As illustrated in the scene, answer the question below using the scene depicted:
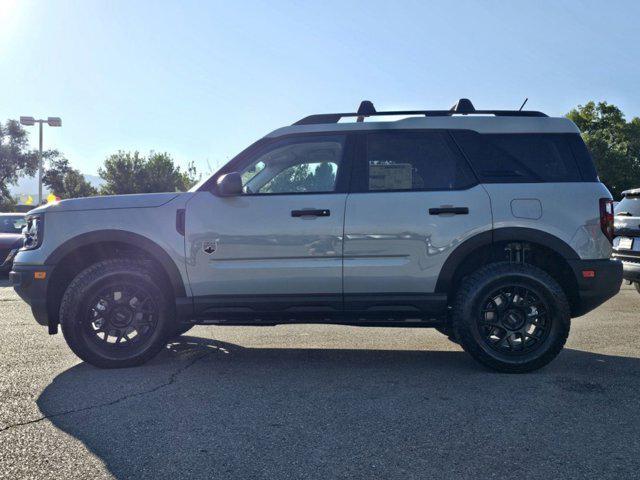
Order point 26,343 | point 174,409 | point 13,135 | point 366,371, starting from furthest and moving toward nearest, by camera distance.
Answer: point 13,135, point 26,343, point 366,371, point 174,409

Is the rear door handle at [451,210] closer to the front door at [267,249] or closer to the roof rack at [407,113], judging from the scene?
the front door at [267,249]

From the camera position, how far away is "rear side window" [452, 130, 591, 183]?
16.1 feet

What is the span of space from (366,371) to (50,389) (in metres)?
2.41

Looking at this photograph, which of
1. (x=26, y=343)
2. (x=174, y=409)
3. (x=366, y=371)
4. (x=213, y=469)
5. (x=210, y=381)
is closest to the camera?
(x=213, y=469)

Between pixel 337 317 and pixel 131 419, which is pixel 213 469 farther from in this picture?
pixel 337 317

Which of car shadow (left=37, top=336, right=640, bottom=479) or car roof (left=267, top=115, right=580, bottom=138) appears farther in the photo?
car roof (left=267, top=115, right=580, bottom=138)

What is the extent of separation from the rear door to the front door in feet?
0.48

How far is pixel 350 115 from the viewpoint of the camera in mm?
5219

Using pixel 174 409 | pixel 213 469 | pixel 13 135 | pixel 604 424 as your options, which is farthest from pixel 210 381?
pixel 13 135

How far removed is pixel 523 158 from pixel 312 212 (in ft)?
5.93

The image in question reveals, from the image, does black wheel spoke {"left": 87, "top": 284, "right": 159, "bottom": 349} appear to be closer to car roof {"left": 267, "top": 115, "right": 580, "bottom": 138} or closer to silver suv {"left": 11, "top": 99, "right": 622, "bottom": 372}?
silver suv {"left": 11, "top": 99, "right": 622, "bottom": 372}

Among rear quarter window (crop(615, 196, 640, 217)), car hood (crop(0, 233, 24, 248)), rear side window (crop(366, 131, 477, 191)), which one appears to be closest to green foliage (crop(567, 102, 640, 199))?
rear quarter window (crop(615, 196, 640, 217))

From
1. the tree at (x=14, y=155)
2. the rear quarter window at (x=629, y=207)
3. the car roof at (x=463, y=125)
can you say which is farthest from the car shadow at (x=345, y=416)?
the tree at (x=14, y=155)

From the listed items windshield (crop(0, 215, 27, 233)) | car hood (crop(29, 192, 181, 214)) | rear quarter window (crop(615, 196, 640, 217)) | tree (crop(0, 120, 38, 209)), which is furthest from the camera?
tree (crop(0, 120, 38, 209))
